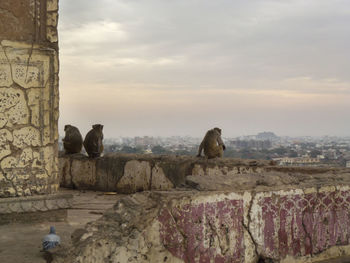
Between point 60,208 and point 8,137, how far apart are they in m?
1.01

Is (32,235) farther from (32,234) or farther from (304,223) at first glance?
(304,223)

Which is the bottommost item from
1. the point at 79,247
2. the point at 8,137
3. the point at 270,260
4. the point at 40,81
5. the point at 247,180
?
the point at 270,260

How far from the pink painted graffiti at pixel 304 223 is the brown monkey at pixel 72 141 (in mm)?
6238

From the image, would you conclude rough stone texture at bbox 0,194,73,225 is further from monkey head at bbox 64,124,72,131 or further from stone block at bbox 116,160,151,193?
monkey head at bbox 64,124,72,131

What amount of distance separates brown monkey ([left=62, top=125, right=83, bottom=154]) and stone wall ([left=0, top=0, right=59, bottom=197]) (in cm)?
413

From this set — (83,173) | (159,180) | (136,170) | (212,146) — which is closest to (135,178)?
(136,170)

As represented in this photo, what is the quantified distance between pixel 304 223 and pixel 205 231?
1189mm

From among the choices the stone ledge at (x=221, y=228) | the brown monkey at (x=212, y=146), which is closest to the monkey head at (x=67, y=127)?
the brown monkey at (x=212, y=146)

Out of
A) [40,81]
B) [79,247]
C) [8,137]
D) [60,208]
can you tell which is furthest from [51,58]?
[79,247]

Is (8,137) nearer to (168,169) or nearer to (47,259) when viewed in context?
(47,259)

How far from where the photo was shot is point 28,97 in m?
5.41

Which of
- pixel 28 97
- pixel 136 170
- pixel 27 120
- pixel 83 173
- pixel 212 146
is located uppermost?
pixel 28 97

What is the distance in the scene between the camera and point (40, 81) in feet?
18.1

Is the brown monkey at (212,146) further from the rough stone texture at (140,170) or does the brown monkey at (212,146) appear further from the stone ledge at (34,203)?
the stone ledge at (34,203)
